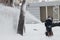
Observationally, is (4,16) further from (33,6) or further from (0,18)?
(33,6)

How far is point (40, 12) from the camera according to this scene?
91.6 ft

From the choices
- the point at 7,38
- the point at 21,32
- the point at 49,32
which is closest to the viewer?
the point at 7,38

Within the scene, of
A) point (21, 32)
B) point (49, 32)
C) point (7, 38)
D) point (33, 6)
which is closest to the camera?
point (7, 38)

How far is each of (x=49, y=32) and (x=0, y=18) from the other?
3033mm

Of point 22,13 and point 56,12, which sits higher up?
point 22,13

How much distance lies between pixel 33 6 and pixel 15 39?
61.8ft

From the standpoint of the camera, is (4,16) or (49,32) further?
(4,16)

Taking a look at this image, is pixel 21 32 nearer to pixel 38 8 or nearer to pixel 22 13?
pixel 22 13

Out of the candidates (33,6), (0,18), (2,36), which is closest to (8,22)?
(0,18)

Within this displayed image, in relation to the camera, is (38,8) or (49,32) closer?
(49,32)

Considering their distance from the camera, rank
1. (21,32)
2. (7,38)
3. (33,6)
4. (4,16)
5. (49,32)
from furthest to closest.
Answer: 1. (33,6)
2. (4,16)
3. (21,32)
4. (49,32)
5. (7,38)

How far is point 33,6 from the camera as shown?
90.2ft

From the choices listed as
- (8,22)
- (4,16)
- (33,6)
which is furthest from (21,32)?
(33,6)

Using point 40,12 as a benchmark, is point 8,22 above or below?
above
